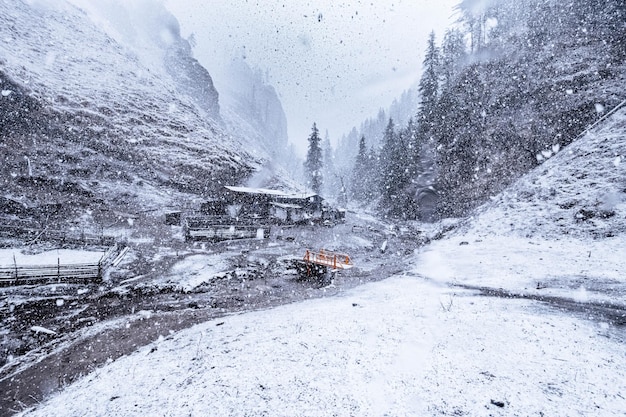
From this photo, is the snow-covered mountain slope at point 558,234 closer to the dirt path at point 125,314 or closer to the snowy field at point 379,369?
the snowy field at point 379,369

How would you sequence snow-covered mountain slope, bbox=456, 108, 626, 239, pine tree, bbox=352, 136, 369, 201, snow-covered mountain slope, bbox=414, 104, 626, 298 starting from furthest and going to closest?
pine tree, bbox=352, 136, 369, 201
snow-covered mountain slope, bbox=456, 108, 626, 239
snow-covered mountain slope, bbox=414, 104, 626, 298

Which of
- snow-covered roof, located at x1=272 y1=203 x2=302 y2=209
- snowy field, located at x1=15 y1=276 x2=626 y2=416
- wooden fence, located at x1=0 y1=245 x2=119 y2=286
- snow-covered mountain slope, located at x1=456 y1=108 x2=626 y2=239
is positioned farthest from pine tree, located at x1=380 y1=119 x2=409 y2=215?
wooden fence, located at x1=0 y1=245 x2=119 y2=286

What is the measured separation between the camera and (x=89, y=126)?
49.2 meters

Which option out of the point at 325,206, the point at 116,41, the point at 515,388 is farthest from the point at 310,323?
the point at 116,41

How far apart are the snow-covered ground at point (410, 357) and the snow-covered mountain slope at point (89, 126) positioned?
3631cm

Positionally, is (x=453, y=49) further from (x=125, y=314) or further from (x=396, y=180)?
(x=125, y=314)

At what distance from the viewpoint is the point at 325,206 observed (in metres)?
50.2

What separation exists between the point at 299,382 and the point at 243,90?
192m

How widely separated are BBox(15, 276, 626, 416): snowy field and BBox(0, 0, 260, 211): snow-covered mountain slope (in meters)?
36.4

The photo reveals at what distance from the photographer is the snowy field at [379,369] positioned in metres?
5.05

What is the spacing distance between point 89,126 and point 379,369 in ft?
197

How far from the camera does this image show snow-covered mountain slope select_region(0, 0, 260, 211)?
38950mm

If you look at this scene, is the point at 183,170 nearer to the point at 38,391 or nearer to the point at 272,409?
the point at 38,391

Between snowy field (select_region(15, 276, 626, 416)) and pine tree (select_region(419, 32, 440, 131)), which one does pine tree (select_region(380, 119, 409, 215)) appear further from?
snowy field (select_region(15, 276, 626, 416))
